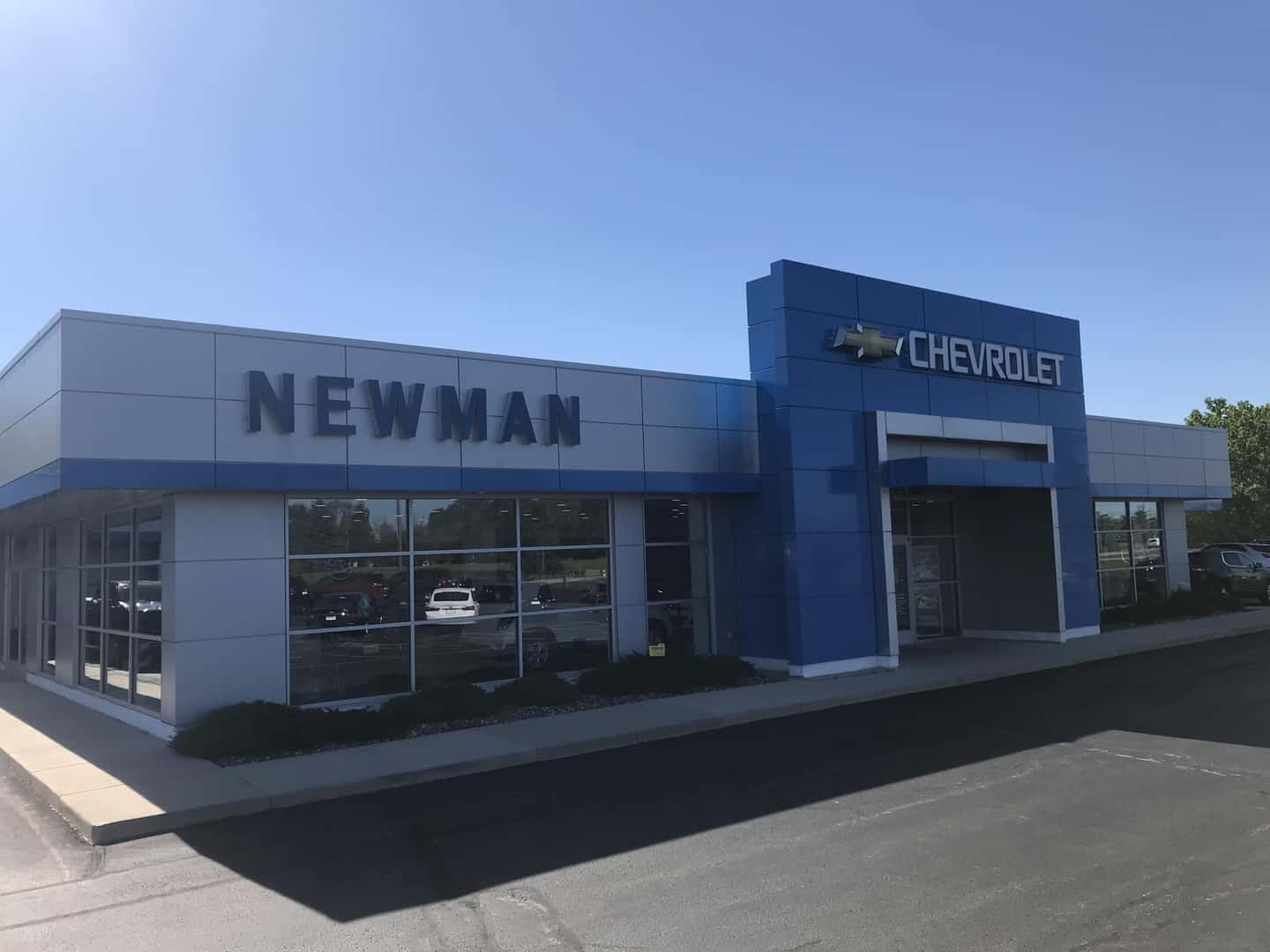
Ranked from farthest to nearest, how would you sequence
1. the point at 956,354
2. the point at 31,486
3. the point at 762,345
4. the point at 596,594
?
1. the point at 956,354
2. the point at 762,345
3. the point at 596,594
4. the point at 31,486

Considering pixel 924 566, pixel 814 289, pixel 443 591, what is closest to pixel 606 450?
pixel 443 591

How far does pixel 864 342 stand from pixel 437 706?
9915 millimetres

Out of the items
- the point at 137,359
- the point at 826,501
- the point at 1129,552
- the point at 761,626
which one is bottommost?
the point at 761,626

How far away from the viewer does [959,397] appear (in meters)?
20.0

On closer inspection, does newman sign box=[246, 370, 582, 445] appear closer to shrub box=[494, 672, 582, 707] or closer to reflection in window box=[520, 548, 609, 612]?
reflection in window box=[520, 548, 609, 612]

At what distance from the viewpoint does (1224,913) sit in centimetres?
608

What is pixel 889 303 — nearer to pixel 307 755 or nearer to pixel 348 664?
pixel 348 664

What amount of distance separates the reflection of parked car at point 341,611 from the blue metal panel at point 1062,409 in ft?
49.0

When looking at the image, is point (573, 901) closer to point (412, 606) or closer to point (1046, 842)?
point (1046, 842)

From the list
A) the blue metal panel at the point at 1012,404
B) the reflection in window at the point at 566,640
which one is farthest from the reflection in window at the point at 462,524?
the blue metal panel at the point at 1012,404

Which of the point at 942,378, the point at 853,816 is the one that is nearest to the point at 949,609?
the point at 942,378

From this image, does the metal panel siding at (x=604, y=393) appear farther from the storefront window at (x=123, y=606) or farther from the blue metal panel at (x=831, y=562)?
the storefront window at (x=123, y=606)

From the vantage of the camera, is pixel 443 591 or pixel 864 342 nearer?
pixel 443 591

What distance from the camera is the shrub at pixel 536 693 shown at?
1438 centimetres
